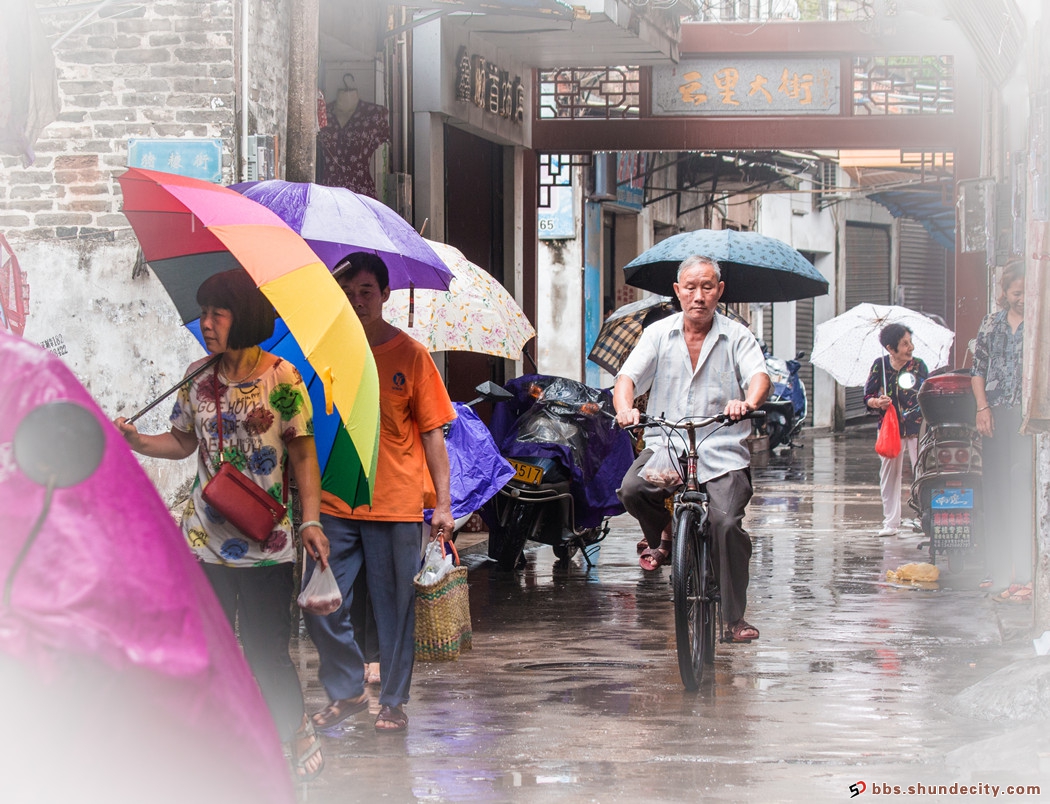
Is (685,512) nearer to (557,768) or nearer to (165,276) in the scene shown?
(557,768)

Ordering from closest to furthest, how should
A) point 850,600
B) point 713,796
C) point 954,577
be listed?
point 713,796 < point 850,600 < point 954,577

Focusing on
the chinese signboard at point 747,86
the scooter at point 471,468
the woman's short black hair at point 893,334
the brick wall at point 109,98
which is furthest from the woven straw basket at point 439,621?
Result: the chinese signboard at point 747,86

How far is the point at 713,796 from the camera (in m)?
4.42

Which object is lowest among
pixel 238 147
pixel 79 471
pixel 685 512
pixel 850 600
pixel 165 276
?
pixel 850 600

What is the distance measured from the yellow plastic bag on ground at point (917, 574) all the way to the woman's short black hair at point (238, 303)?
18.5 feet

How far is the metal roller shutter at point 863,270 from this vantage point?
32.4 metres

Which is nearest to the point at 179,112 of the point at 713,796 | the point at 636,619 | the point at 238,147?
the point at 238,147

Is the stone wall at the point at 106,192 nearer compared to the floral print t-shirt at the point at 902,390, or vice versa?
the stone wall at the point at 106,192

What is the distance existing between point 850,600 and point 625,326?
3570 mm

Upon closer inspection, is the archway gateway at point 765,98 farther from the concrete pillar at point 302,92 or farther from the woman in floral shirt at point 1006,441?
the concrete pillar at point 302,92

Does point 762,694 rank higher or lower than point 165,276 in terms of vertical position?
lower

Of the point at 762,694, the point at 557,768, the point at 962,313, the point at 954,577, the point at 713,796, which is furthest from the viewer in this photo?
the point at 962,313

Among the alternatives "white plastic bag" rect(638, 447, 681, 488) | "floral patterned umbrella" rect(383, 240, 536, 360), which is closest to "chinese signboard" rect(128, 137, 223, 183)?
"floral patterned umbrella" rect(383, 240, 536, 360)

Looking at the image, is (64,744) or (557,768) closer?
(64,744)
